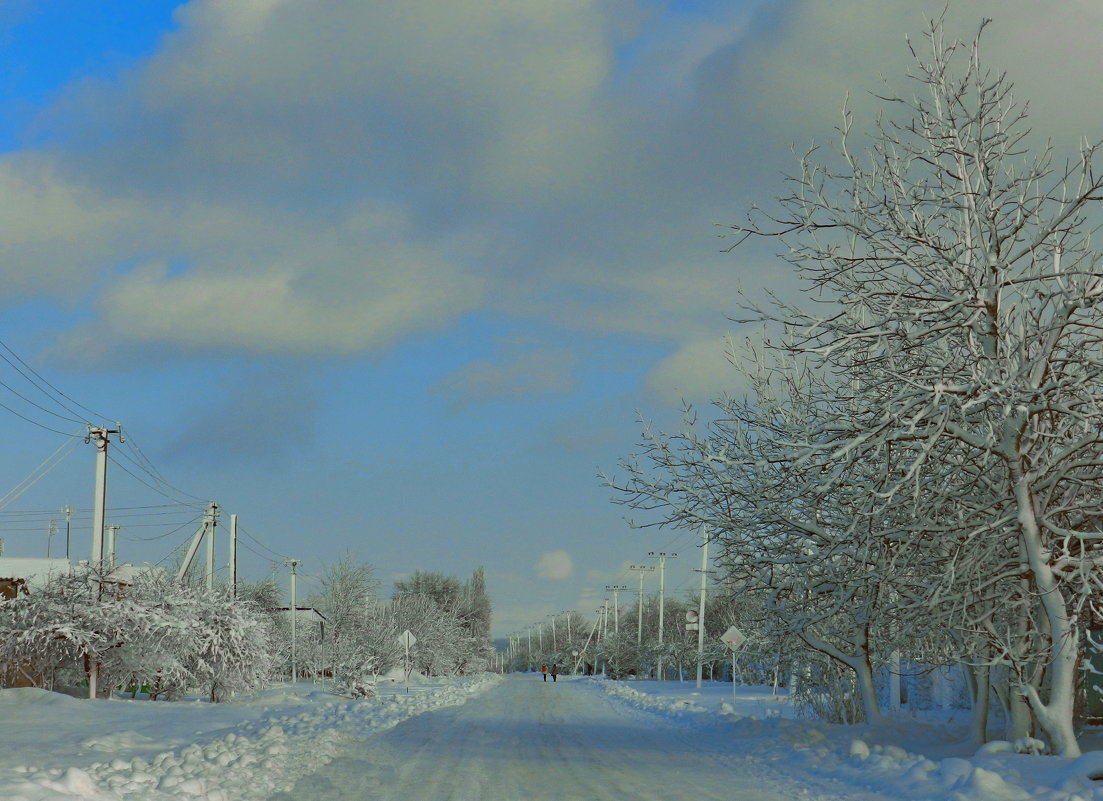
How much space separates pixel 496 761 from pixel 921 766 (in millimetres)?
6066

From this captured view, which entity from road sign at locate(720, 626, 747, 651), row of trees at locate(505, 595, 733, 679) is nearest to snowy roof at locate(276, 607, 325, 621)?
row of trees at locate(505, 595, 733, 679)

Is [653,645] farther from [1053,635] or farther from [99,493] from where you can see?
[1053,635]

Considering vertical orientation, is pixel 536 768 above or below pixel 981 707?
below

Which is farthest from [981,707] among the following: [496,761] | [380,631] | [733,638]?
[380,631]

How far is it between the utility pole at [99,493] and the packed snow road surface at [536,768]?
14.0 m

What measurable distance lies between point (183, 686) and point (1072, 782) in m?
30.2

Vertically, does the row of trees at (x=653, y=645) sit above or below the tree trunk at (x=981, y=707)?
below

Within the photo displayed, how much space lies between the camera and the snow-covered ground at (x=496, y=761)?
1198 centimetres

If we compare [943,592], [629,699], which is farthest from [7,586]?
[943,592]

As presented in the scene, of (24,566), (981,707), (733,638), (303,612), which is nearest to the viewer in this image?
(981,707)

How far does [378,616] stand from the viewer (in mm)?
68312

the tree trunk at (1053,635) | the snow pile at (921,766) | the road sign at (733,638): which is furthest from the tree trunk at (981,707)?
the road sign at (733,638)

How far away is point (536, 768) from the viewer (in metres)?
15.5

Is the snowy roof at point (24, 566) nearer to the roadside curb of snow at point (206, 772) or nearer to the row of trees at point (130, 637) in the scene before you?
the row of trees at point (130, 637)
